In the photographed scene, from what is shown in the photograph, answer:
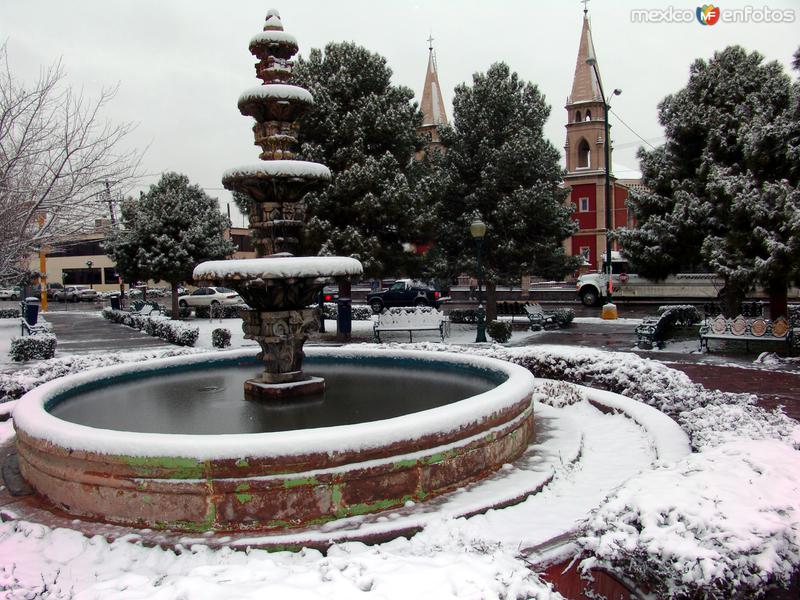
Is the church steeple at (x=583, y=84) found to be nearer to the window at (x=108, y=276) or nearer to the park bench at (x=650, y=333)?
the park bench at (x=650, y=333)

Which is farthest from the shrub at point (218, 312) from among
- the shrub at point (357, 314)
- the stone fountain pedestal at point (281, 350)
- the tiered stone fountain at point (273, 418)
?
the stone fountain pedestal at point (281, 350)

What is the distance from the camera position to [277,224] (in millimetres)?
7969

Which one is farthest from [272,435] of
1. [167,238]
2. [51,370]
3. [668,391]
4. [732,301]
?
[167,238]

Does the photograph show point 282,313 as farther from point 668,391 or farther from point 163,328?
point 163,328

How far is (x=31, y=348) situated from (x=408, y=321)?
36.3ft

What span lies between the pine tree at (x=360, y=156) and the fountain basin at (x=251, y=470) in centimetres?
1434

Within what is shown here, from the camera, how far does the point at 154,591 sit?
3.44m

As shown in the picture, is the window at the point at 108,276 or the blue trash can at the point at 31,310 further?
the window at the point at 108,276

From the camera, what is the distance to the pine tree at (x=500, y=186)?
22406 mm

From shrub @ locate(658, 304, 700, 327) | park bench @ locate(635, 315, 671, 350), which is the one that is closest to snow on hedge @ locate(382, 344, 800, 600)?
park bench @ locate(635, 315, 671, 350)

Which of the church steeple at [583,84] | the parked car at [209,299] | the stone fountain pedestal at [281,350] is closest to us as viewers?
the stone fountain pedestal at [281,350]

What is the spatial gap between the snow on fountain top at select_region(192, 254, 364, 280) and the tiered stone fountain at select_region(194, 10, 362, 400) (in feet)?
0.06

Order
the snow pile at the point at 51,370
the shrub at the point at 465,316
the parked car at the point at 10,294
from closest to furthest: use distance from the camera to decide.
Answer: the snow pile at the point at 51,370 < the shrub at the point at 465,316 < the parked car at the point at 10,294

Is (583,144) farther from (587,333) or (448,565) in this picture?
(448,565)
